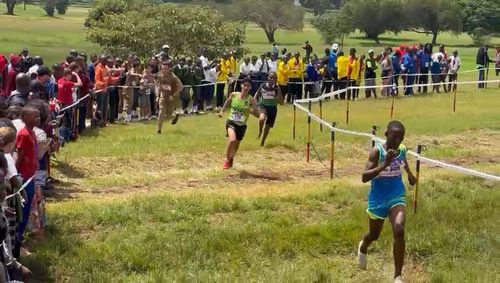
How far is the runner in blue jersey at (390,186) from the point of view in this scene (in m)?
9.05

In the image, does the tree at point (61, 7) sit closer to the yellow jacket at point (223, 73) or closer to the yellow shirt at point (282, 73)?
the yellow jacket at point (223, 73)

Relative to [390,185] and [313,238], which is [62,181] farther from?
[390,185]

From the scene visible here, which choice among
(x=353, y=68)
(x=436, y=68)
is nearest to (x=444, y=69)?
(x=436, y=68)

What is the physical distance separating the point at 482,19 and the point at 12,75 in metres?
67.7

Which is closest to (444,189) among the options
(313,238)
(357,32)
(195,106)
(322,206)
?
(322,206)

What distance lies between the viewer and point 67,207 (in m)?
11.2

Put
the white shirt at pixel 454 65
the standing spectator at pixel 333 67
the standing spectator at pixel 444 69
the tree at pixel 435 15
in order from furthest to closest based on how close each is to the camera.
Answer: the tree at pixel 435 15 < the white shirt at pixel 454 65 < the standing spectator at pixel 444 69 < the standing spectator at pixel 333 67

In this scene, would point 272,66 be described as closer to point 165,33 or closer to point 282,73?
point 282,73

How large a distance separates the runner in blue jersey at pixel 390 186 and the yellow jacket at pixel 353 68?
740 inches

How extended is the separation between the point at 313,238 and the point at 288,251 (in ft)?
1.62

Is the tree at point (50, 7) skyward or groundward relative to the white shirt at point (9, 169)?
skyward

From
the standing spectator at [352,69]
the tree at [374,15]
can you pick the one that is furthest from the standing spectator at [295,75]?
the tree at [374,15]

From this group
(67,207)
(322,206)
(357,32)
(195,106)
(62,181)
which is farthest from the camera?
(357,32)

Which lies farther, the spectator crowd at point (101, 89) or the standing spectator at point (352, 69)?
the standing spectator at point (352, 69)
